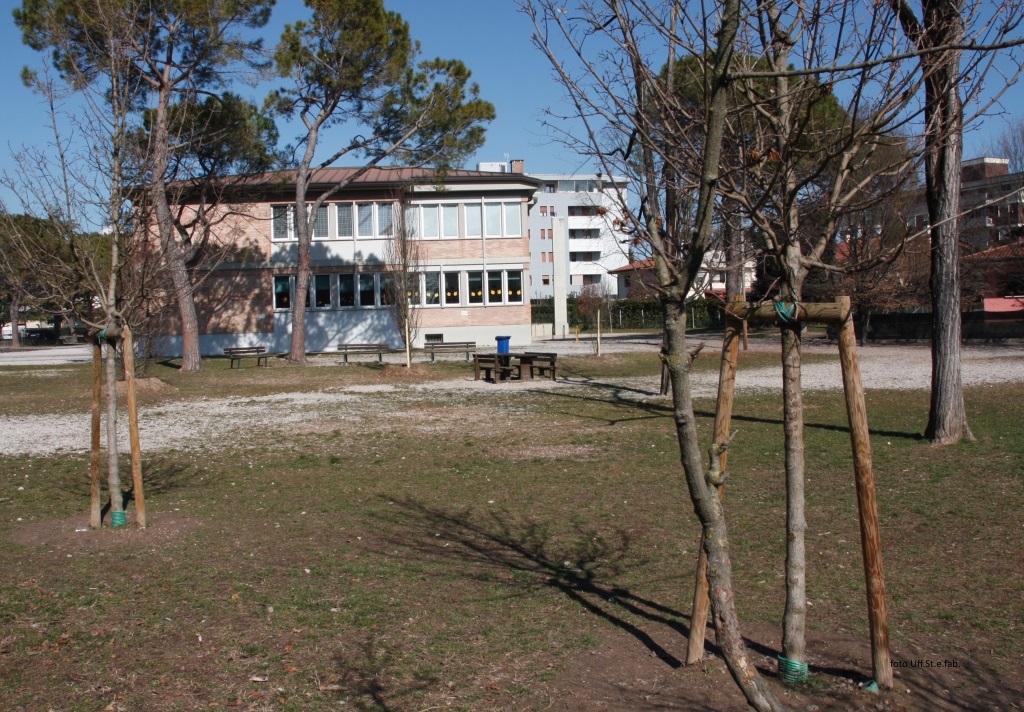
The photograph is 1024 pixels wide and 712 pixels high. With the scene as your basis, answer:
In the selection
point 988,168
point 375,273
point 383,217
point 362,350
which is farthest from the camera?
point 988,168

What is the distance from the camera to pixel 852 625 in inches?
224

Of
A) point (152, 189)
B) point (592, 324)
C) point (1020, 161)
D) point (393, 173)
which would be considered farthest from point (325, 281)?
point (152, 189)

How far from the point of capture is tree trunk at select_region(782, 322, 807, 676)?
459 centimetres

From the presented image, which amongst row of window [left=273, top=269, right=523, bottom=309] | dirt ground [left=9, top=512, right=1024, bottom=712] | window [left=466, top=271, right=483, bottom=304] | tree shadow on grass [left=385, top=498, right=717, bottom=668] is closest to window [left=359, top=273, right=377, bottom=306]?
row of window [left=273, top=269, right=523, bottom=309]

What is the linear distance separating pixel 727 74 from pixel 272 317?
39045 millimetres

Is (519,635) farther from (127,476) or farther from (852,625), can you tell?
(127,476)

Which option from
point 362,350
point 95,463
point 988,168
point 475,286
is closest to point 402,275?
point 362,350

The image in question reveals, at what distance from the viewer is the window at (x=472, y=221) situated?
41.2 m

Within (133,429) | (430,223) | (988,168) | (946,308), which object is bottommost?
(133,429)

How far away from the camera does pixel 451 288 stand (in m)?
41.3

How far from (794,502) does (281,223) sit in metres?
38.0

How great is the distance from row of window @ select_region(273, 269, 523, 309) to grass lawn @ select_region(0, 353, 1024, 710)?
27.2 m

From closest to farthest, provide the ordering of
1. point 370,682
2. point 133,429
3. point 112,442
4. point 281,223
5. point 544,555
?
1. point 370,682
2. point 544,555
3. point 133,429
4. point 112,442
5. point 281,223

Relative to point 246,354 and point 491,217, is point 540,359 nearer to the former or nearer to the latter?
point 246,354
